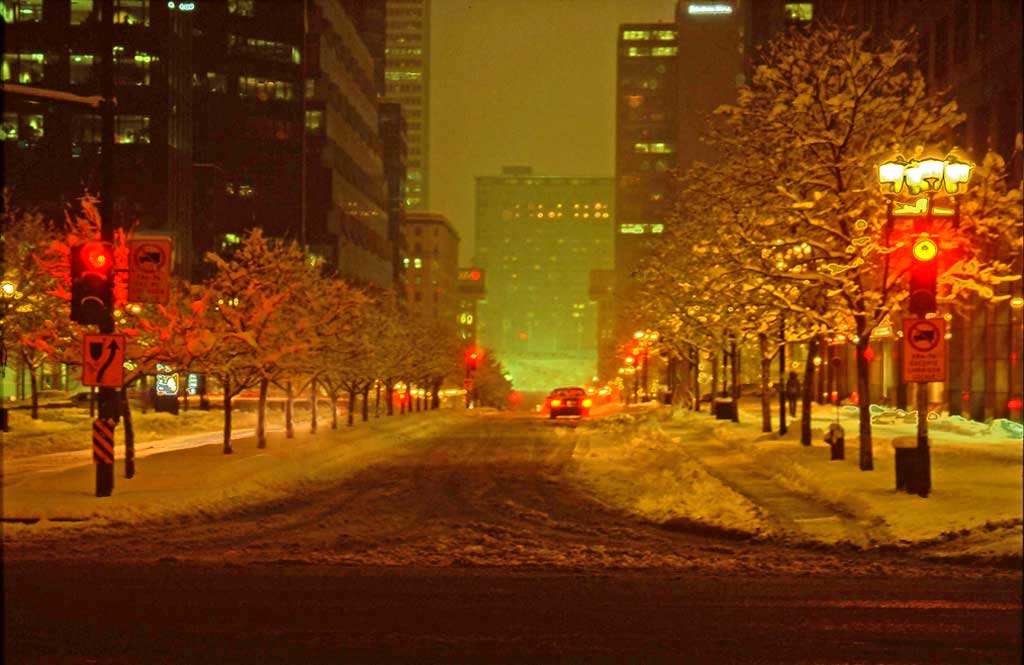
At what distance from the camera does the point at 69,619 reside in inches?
400

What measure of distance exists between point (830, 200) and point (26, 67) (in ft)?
234

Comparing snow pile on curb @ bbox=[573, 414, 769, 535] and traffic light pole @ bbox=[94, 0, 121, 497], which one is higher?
traffic light pole @ bbox=[94, 0, 121, 497]

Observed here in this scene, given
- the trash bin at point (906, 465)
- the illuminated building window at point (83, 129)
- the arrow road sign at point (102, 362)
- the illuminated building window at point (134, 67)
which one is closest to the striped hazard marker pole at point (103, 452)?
the arrow road sign at point (102, 362)

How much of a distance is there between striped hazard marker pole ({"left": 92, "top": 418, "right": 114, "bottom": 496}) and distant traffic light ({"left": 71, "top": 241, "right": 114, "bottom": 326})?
1.80m

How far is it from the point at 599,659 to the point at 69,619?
5.00 m

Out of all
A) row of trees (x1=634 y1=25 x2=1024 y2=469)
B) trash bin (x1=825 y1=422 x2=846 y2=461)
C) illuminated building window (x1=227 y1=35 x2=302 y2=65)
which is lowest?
trash bin (x1=825 y1=422 x2=846 y2=461)

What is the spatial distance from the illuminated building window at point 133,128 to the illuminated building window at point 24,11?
888 cm

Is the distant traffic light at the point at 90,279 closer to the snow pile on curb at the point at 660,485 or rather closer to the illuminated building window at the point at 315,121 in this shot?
the snow pile on curb at the point at 660,485

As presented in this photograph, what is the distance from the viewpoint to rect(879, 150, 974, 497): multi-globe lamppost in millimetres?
17234

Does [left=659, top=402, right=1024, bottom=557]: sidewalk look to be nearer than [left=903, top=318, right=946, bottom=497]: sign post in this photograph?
Yes

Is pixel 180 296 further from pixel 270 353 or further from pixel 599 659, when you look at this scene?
pixel 599 659

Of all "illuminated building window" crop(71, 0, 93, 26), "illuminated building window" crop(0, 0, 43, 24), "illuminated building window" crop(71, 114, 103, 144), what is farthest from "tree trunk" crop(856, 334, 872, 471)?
"illuminated building window" crop(0, 0, 43, 24)

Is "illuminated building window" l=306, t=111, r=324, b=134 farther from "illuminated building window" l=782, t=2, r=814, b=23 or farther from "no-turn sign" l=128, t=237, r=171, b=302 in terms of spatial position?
"no-turn sign" l=128, t=237, r=171, b=302

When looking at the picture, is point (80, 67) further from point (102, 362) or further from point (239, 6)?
point (102, 362)
